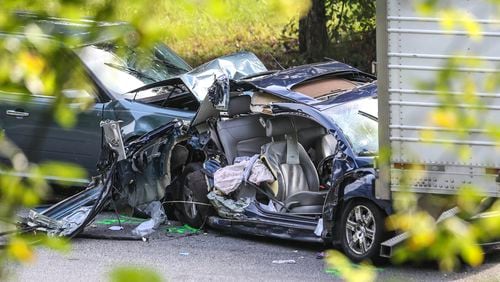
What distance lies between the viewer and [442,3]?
1781 millimetres

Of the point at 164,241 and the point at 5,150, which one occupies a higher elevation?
the point at 5,150

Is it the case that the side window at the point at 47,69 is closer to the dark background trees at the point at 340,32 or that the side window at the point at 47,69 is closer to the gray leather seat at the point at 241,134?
the gray leather seat at the point at 241,134

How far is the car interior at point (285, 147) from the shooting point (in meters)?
9.41

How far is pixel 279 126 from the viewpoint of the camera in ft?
31.9

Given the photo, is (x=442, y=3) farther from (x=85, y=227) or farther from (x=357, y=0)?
(x=357, y=0)

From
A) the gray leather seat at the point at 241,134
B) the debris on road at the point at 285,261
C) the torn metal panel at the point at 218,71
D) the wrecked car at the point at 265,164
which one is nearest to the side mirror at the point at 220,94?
the wrecked car at the point at 265,164

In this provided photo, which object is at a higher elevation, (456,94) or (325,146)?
(456,94)

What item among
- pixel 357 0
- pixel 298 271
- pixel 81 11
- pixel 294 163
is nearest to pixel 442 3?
pixel 81 11

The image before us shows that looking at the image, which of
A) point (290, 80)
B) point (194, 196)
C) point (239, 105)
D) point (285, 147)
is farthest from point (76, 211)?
point (290, 80)

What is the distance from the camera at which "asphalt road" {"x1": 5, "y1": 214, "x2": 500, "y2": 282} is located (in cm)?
835

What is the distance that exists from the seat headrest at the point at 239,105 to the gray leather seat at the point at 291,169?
12.9 inches

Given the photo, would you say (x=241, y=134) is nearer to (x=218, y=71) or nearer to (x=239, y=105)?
(x=239, y=105)

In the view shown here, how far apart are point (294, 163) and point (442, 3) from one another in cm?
779

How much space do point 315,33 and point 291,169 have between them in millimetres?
7481
